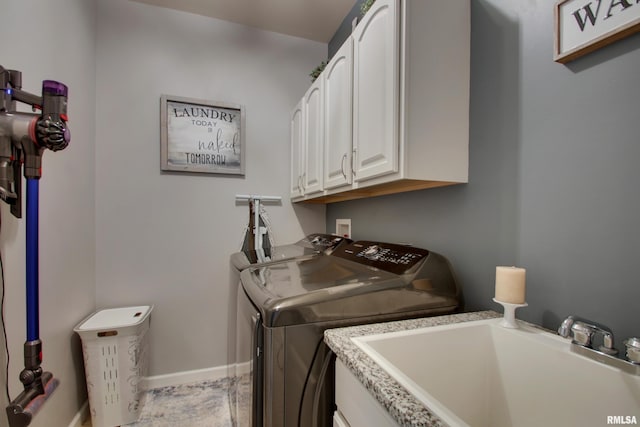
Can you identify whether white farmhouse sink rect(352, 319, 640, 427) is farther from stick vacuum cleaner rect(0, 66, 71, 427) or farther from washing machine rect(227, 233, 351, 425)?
stick vacuum cleaner rect(0, 66, 71, 427)

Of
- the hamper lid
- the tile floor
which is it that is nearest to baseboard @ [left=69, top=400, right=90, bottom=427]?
the tile floor

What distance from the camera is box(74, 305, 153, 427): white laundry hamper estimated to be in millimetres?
1633

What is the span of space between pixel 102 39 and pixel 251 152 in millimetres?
1261

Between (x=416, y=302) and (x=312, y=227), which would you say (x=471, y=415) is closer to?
(x=416, y=302)

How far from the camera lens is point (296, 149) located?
2312 millimetres

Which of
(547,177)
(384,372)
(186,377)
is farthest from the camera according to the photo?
(186,377)

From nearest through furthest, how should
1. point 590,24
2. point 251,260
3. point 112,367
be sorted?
1. point 590,24
2. point 112,367
3. point 251,260

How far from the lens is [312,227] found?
8.41 feet

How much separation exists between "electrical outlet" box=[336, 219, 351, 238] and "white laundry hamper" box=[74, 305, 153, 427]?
148 cm

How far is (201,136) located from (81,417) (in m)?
2.00

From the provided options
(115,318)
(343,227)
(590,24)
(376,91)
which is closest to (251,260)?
(343,227)

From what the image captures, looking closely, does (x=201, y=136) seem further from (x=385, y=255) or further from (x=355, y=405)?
(x=355, y=405)

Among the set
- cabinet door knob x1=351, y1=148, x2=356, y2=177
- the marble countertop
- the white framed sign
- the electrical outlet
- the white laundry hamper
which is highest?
the white framed sign

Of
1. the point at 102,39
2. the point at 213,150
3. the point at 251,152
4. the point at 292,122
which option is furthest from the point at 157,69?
the point at 292,122
